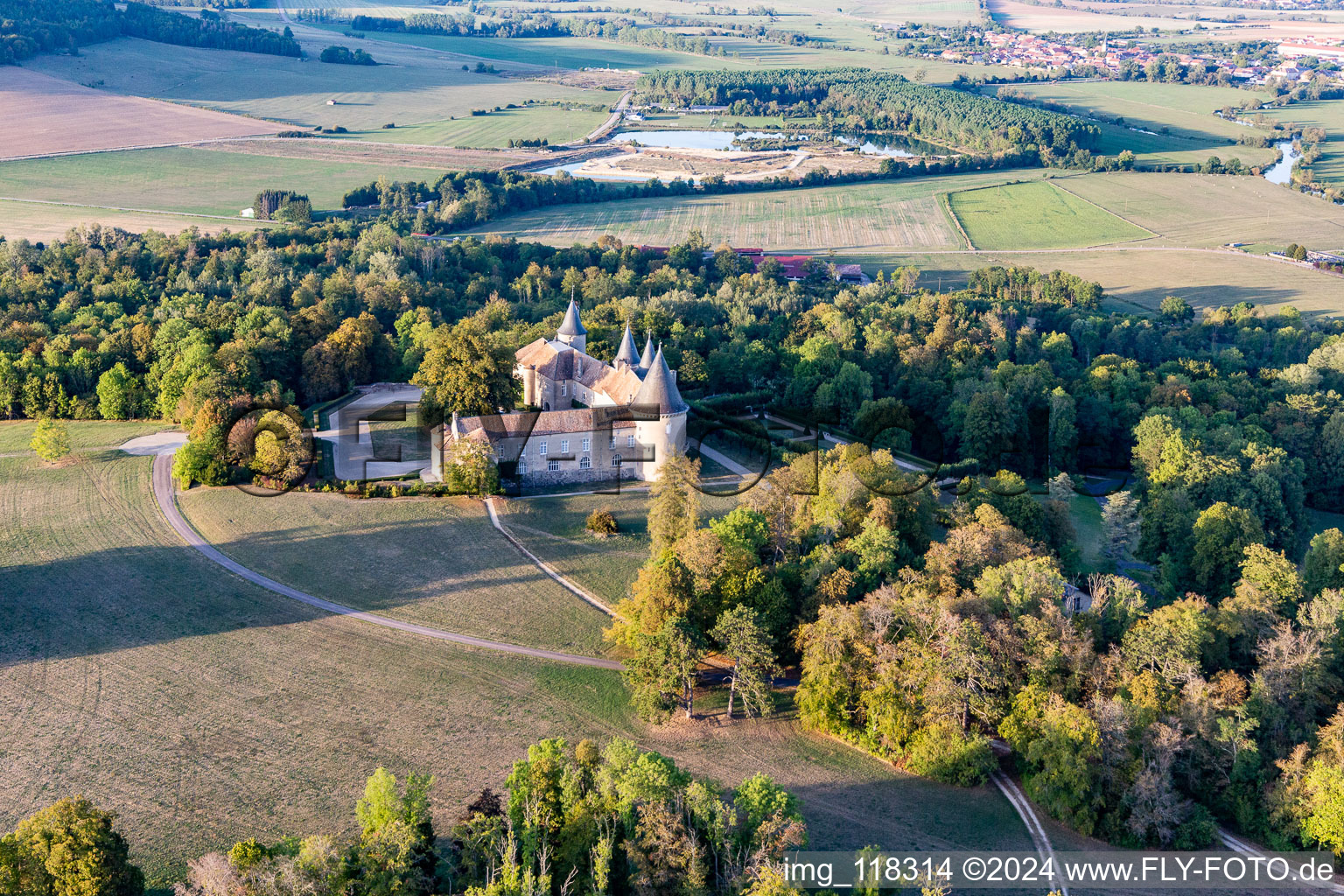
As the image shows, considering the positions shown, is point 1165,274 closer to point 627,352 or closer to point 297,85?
point 627,352

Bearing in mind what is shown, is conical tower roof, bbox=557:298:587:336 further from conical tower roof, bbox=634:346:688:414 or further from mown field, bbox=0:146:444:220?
mown field, bbox=0:146:444:220

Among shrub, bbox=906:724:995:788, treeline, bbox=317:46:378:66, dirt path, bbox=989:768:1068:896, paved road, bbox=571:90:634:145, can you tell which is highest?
treeline, bbox=317:46:378:66

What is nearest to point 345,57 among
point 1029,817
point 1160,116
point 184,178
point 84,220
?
point 184,178

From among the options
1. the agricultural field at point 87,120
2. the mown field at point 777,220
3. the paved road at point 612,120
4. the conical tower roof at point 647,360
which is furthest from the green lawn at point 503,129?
the conical tower roof at point 647,360

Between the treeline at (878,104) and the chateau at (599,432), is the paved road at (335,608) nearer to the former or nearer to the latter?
the chateau at (599,432)

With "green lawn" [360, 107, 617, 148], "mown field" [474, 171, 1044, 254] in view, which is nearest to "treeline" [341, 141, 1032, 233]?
"mown field" [474, 171, 1044, 254]
